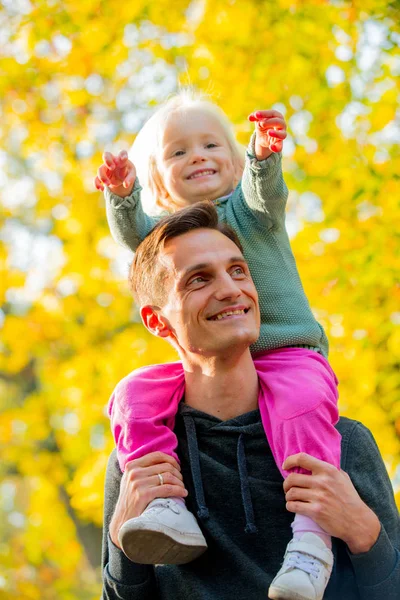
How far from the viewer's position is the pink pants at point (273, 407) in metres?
2.10

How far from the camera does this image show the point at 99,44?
6.32 metres

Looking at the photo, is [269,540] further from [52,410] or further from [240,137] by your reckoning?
[52,410]

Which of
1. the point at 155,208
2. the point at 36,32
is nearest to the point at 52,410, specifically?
the point at 36,32

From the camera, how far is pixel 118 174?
2496 millimetres

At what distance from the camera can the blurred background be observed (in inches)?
181

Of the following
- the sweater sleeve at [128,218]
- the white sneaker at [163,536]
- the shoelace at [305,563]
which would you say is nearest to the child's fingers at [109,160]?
the sweater sleeve at [128,218]

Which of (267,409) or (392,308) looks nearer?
(267,409)

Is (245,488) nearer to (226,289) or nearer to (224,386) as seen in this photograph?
(224,386)

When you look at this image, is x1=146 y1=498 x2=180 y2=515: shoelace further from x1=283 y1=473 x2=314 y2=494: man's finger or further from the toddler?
x1=283 y1=473 x2=314 y2=494: man's finger

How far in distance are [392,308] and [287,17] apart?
6.25 ft

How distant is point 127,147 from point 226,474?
573 cm

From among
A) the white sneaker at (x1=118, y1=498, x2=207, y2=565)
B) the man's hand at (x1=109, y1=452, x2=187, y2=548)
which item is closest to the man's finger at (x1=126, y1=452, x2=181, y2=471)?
the man's hand at (x1=109, y1=452, x2=187, y2=548)

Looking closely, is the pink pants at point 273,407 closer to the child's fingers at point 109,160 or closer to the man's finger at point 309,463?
the man's finger at point 309,463

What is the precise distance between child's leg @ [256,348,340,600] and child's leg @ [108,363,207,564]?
26 cm
